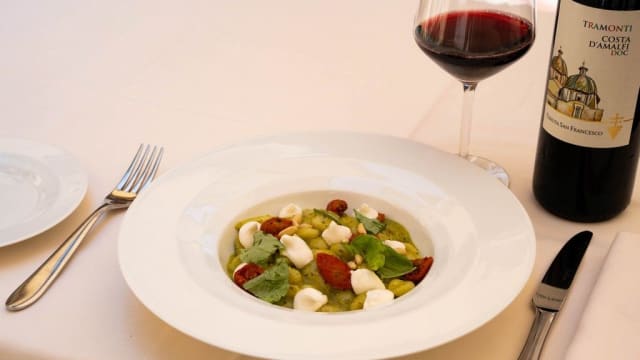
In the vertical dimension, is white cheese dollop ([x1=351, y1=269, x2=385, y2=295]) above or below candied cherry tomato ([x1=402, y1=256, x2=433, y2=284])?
above

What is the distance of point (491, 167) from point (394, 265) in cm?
33

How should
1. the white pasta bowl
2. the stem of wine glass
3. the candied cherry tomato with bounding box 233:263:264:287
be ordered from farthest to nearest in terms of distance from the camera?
1. the stem of wine glass
2. the candied cherry tomato with bounding box 233:263:264:287
3. the white pasta bowl

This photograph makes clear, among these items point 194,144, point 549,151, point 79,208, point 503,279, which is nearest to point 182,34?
point 194,144

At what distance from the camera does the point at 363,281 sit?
0.91m

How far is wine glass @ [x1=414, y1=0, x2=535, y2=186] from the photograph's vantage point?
1.06 m

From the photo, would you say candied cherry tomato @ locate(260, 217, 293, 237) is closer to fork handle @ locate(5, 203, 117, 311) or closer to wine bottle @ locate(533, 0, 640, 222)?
fork handle @ locate(5, 203, 117, 311)

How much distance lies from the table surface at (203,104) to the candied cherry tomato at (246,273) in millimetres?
77

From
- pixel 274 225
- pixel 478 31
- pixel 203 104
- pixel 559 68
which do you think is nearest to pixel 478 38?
pixel 478 31

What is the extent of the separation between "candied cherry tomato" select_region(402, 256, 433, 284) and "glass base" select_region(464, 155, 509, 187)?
26 centimetres

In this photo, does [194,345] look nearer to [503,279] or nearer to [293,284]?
[293,284]

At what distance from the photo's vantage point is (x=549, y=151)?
1052 millimetres

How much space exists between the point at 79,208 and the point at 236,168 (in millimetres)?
209

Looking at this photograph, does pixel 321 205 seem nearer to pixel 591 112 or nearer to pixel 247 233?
pixel 247 233

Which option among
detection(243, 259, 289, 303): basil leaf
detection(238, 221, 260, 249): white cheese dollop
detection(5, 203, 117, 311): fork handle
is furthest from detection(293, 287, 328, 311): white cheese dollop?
detection(5, 203, 117, 311): fork handle
